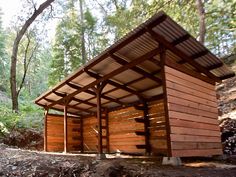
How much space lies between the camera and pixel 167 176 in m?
4.09

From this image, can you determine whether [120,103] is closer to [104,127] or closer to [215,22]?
[104,127]

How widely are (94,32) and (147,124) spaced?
14115mm

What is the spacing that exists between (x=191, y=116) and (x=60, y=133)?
8.08 metres

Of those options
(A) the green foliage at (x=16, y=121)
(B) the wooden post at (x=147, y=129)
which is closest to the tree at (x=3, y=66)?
(A) the green foliage at (x=16, y=121)

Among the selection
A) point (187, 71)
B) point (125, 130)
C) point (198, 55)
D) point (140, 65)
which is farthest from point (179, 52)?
point (125, 130)

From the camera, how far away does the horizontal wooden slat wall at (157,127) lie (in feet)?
28.2

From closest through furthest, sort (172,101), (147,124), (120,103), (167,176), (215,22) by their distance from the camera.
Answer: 1. (167,176)
2. (172,101)
3. (147,124)
4. (120,103)
5. (215,22)

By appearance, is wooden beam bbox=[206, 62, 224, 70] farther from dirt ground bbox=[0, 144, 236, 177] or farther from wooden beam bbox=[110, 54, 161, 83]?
dirt ground bbox=[0, 144, 236, 177]

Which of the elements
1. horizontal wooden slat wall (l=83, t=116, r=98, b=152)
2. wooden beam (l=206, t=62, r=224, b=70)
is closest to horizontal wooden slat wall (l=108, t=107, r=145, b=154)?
horizontal wooden slat wall (l=83, t=116, r=98, b=152)

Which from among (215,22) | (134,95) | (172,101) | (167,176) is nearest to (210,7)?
(215,22)

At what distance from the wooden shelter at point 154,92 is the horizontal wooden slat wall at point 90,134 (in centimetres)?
15

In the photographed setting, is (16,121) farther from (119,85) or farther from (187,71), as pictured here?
(187,71)

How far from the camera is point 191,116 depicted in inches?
251

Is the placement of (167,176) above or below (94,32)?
below
